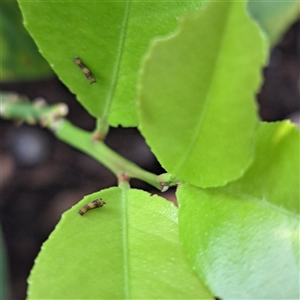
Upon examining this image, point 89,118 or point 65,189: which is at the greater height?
point 89,118

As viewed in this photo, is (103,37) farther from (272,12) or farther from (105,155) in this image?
(272,12)

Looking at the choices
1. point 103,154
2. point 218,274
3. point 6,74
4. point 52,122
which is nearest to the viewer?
point 218,274

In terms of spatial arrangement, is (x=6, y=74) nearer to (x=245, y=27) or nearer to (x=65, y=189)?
(x=65, y=189)

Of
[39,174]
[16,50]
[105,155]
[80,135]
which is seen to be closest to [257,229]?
[105,155]

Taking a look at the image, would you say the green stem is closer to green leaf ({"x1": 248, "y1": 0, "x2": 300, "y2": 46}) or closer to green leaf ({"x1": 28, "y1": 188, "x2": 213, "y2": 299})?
green leaf ({"x1": 28, "y1": 188, "x2": 213, "y2": 299})

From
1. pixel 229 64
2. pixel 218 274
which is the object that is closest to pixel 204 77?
pixel 229 64

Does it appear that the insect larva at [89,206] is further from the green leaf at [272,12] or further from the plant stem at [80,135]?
the green leaf at [272,12]
